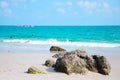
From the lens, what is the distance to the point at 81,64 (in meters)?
10.9

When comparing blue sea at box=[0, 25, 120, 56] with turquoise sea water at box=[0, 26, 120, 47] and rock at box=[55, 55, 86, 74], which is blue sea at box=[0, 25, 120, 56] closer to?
turquoise sea water at box=[0, 26, 120, 47]

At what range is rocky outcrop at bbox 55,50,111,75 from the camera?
1072 cm

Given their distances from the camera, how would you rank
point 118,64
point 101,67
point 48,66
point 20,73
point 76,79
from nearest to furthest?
point 76,79, point 20,73, point 101,67, point 48,66, point 118,64

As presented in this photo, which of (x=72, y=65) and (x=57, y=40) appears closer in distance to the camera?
(x=72, y=65)

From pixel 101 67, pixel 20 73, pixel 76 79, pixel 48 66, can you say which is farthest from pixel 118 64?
pixel 20 73

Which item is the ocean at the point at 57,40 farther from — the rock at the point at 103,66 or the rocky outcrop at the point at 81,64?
the rock at the point at 103,66

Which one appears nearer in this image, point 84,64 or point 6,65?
point 84,64

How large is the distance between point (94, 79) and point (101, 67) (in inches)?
51.6

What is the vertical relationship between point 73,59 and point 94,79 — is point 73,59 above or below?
above

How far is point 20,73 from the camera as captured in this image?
1062cm

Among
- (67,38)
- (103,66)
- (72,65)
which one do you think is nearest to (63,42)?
(67,38)

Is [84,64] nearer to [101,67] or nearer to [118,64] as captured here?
[101,67]

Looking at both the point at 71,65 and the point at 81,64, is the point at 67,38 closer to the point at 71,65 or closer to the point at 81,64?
the point at 81,64

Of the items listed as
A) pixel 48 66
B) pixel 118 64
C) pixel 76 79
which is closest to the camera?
pixel 76 79
